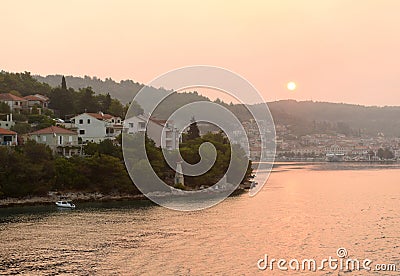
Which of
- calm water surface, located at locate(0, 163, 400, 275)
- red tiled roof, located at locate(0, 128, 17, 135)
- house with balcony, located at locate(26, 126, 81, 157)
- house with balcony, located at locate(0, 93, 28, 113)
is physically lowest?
calm water surface, located at locate(0, 163, 400, 275)

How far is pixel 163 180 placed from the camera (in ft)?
111

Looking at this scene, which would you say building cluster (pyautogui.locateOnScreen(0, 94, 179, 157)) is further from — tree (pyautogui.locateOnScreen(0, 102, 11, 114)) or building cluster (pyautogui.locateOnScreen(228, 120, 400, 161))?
building cluster (pyautogui.locateOnScreen(228, 120, 400, 161))

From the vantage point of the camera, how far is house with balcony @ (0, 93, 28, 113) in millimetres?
41375

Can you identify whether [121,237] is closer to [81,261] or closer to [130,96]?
[81,261]

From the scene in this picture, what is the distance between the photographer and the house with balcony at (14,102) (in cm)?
4138

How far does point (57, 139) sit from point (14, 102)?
9.07 metres

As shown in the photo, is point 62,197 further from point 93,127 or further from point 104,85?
point 104,85

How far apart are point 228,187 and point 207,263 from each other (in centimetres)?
2132

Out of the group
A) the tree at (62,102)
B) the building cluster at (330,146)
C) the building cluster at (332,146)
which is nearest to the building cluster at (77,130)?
the tree at (62,102)

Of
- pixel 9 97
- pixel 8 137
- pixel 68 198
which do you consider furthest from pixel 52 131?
pixel 9 97

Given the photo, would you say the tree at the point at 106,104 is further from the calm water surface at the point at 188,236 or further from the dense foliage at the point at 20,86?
the calm water surface at the point at 188,236

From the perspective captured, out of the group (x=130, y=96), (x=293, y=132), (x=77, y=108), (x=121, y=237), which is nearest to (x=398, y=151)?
(x=293, y=132)

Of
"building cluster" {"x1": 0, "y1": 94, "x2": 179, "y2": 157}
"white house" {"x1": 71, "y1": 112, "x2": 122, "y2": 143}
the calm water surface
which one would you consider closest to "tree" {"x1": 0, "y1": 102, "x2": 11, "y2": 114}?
"building cluster" {"x1": 0, "y1": 94, "x2": 179, "y2": 157}

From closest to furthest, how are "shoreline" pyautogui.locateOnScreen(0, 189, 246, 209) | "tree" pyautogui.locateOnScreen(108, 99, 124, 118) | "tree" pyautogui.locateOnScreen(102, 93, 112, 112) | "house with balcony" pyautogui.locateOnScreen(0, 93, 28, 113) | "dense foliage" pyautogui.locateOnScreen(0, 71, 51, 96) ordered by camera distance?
"shoreline" pyautogui.locateOnScreen(0, 189, 246, 209) → "house with balcony" pyautogui.locateOnScreen(0, 93, 28, 113) → "tree" pyautogui.locateOnScreen(108, 99, 124, 118) → "tree" pyautogui.locateOnScreen(102, 93, 112, 112) → "dense foliage" pyautogui.locateOnScreen(0, 71, 51, 96)
